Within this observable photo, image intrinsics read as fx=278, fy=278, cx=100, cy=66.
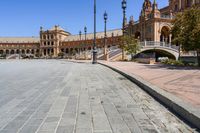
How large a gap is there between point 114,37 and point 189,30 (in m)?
92.2

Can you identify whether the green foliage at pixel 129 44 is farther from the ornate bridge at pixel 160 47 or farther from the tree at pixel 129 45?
the ornate bridge at pixel 160 47

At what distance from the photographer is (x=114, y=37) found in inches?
4382

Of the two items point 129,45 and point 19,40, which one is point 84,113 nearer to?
point 129,45

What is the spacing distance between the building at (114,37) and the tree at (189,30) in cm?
1112

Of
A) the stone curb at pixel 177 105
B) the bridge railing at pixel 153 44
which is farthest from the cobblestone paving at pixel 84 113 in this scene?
the bridge railing at pixel 153 44

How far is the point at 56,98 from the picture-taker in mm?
7734

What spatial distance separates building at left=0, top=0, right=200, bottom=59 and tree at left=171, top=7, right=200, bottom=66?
11.1 metres

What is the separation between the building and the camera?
60.9 metres

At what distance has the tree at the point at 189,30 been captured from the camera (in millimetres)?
18703

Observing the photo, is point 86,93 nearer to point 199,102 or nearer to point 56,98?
point 56,98

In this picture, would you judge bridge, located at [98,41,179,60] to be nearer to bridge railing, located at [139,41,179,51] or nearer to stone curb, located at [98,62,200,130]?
bridge railing, located at [139,41,179,51]

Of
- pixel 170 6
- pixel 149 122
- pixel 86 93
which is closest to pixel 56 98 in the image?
pixel 86 93

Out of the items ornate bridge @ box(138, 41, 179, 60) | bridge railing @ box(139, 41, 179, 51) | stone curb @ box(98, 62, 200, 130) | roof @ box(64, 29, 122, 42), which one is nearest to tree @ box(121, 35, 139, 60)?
bridge railing @ box(139, 41, 179, 51)

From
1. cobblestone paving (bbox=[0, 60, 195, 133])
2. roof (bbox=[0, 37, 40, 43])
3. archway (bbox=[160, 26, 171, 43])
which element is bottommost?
cobblestone paving (bbox=[0, 60, 195, 133])
